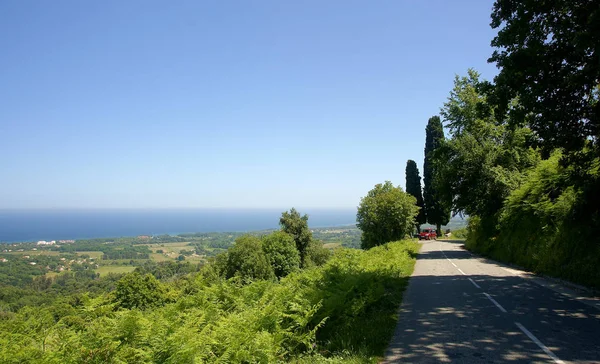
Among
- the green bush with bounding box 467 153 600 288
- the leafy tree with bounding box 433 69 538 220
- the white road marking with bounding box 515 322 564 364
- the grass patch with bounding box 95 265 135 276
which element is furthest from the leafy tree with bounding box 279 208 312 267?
the white road marking with bounding box 515 322 564 364

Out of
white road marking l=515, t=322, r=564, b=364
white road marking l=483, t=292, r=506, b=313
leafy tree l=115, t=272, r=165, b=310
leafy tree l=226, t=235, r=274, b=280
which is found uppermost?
white road marking l=515, t=322, r=564, b=364

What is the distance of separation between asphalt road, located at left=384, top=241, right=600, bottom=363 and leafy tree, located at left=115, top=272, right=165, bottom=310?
105 feet

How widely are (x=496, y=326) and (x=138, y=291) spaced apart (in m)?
37.9

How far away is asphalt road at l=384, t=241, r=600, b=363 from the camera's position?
20.1ft

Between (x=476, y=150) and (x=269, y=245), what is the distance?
30.9 m

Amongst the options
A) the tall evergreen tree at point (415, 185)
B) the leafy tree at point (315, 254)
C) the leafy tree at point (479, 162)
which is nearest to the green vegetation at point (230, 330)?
the leafy tree at point (479, 162)

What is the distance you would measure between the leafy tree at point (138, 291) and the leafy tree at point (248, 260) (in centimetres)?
907

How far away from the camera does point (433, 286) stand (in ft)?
46.6

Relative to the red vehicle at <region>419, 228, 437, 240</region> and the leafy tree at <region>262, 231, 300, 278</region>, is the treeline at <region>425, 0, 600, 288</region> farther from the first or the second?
the red vehicle at <region>419, 228, 437, 240</region>

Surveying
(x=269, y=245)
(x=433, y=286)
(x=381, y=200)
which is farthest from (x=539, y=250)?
(x=269, y=245)

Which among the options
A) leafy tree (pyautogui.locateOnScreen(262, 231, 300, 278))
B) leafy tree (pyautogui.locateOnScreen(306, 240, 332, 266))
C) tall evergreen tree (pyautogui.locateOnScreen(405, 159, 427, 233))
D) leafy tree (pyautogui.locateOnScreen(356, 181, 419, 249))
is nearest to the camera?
leafy tree (pyautogui.locateOnScreen(356, 181, 419, 249))

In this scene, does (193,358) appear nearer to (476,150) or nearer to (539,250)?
(539,250)

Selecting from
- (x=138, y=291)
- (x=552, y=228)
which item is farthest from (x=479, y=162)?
(x=138, y=291)

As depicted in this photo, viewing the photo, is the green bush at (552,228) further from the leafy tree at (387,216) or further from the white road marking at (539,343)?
the leafy tree at (387,216)
